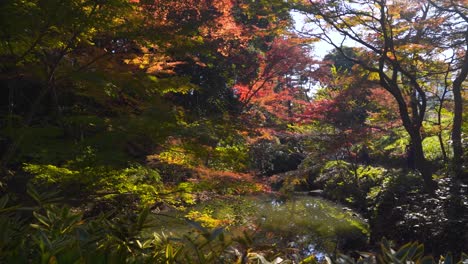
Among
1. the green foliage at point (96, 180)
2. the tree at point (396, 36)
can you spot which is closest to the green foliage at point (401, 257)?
the green foliage at point (96, 180)

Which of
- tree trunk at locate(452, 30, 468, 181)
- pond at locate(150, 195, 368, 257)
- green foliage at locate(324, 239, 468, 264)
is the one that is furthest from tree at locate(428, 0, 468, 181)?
green foliage at locate(324, 239, 468, 264)

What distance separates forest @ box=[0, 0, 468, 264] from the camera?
9.02 ft

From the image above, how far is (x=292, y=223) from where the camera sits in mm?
9719

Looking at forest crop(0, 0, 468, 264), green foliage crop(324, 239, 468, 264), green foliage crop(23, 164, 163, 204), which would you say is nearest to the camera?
green foliage crop(324, 239, 468, 264)

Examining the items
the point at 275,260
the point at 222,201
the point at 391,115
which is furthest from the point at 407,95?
the point at 275,260

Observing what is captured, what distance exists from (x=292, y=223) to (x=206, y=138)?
6488 mm

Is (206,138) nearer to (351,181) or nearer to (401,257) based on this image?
(401,257)

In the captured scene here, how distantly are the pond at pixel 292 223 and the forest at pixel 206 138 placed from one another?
7 centimetres

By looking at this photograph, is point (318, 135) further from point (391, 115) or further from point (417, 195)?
point (417, 195)

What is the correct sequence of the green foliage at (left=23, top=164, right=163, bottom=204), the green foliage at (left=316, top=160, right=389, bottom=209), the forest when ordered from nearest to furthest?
the forest, the green foliage at (left=23, top=164, right=163, bottom=204), the green foliage at (left=316, top=160, right=389, bottom=209)

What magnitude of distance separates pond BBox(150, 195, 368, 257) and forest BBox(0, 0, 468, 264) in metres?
0.07

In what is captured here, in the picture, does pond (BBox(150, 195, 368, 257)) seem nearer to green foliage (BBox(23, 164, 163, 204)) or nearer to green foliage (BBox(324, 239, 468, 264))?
green foliage (BBox(23, 164, 163, 204))

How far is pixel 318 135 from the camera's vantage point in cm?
1120

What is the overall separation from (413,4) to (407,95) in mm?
2704
